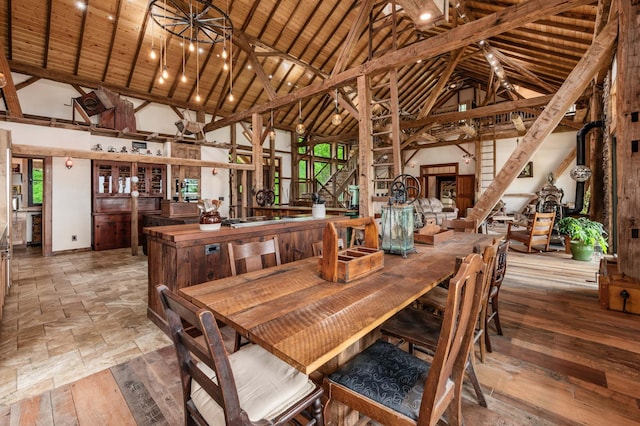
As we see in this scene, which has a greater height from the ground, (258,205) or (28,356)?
(258,205)

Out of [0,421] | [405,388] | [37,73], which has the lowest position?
[0,421]

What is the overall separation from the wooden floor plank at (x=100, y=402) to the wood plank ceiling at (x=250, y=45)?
4823 mm

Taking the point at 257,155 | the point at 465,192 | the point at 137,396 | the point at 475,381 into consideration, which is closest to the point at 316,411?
the point at 475,381

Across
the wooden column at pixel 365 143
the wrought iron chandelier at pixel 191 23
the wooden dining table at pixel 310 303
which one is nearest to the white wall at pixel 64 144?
the wrought iron chandelier at pixel 191 23

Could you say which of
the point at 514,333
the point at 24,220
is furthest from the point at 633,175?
the point at 24,220

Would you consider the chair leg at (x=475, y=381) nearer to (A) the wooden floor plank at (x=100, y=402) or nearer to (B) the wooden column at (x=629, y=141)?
(A) the wooden floor plank at (x=100, y=402)

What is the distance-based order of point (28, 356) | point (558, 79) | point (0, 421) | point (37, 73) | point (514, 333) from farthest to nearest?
point (558, 79) < point (37, 73) < point (514, 333) < point (28, 356) < point (0, 421)

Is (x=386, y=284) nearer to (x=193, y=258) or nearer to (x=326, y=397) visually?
(x=326, y=397)

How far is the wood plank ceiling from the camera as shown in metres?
5.61

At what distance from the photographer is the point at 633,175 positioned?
9.97ft

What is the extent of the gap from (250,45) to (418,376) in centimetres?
780

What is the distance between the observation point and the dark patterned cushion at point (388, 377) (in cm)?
116

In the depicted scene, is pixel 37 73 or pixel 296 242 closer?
Answer: pixel 296 242

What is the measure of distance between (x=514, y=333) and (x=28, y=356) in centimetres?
418
